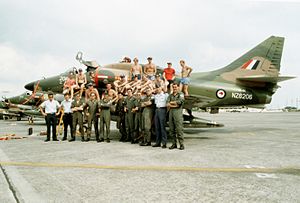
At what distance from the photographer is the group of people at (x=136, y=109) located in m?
8.43

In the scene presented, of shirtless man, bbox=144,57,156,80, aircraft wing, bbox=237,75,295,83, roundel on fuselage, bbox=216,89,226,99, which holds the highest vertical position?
shirtless man, bbox=144,57,156,80

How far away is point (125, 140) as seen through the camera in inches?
412

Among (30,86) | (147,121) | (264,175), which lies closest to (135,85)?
(147,121)

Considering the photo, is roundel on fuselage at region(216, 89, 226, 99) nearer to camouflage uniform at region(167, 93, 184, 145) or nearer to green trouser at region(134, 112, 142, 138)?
green trouser at region(134, 112, 142, 138)

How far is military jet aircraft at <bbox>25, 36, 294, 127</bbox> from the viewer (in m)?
12.7

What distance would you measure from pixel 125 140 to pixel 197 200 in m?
6.98

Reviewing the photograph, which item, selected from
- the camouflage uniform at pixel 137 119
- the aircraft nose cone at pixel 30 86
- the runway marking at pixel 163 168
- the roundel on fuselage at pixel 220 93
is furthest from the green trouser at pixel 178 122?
the aircraft nose cone at pixel 30 86

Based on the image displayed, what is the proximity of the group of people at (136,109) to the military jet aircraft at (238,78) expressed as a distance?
4.76ft

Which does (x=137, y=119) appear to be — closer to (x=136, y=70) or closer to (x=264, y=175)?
(x=136, y=70)

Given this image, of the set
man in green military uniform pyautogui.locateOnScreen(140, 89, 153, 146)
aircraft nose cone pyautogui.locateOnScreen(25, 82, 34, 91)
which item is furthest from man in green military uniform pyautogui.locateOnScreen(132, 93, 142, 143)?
aircraft nose cone pyautogui.locateOnScreen(25, 82, 34, 91)

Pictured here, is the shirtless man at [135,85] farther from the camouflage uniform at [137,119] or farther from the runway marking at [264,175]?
the runway marking at [264,175]

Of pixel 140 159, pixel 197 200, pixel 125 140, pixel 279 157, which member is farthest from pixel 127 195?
pixel 125 140

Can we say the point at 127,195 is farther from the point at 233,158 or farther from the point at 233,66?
the point at 233,66

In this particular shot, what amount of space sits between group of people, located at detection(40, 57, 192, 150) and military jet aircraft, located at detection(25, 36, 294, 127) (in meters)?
1.45
